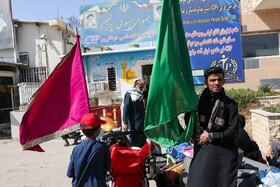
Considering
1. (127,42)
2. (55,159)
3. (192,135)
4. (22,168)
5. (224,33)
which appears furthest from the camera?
(127,42)

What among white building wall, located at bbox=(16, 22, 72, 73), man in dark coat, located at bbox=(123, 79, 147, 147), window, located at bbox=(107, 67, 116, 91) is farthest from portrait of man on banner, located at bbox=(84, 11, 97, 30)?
man in dark coat, located at bbox=(123, 79, 147, 147)

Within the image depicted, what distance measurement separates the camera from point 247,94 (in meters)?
7.98

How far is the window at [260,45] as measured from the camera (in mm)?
9742

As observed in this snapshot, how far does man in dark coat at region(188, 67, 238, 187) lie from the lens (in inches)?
93.9

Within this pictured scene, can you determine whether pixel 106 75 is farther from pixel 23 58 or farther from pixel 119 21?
pixel 23 58

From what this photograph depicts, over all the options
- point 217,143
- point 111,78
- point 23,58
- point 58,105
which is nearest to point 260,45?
point 111,78

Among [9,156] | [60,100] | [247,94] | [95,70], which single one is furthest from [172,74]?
[95,70]

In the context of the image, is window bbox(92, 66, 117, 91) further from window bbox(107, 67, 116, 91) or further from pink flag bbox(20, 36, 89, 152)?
pink flag bbox(20, 36, 89, 152)

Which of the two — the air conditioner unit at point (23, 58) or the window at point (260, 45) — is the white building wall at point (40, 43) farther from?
the window at point (260, 45)

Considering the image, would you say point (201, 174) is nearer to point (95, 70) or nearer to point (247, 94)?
point (247, 94)

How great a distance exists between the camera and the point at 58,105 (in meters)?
3.28

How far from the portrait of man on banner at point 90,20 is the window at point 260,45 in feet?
26.5

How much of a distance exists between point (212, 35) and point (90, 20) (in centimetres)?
722

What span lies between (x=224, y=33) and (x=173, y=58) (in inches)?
326
